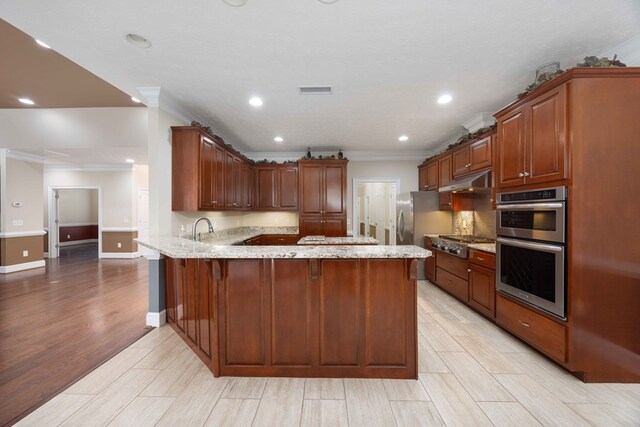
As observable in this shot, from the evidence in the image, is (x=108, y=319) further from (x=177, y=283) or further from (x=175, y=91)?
(x=175, y=91)

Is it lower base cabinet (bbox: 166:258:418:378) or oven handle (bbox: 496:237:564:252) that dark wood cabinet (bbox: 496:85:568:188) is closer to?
oven handle (bbox: 496:237:564:252)

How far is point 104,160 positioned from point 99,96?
3.35m

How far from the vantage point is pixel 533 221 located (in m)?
2.30

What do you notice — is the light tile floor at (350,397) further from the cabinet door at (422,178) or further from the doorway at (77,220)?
A: the doorway at (77,220)

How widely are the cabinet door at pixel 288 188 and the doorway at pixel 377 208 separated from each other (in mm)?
1359

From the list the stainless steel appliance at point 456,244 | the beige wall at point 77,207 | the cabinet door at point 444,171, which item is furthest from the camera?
the beige wall at point 77,207

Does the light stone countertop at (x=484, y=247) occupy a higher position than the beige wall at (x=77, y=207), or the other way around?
the beige wall at (x=77, y=207)

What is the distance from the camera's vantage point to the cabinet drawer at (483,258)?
9.90ft

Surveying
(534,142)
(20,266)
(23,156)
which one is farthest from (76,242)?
(534,142)

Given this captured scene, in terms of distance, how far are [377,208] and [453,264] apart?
168 inches

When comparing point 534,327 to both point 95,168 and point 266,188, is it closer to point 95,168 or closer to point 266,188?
point 266,188

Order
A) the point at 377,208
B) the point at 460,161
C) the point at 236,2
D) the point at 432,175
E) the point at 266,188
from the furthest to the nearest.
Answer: the point at 377,208, the point at 266,188, the point at 432,175, the point at 460,161, the point at 236,2

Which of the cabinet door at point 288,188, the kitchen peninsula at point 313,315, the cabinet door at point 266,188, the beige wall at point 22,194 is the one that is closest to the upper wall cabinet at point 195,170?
the kitchen peninsula at point 313,315

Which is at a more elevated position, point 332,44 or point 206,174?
point 332,44
